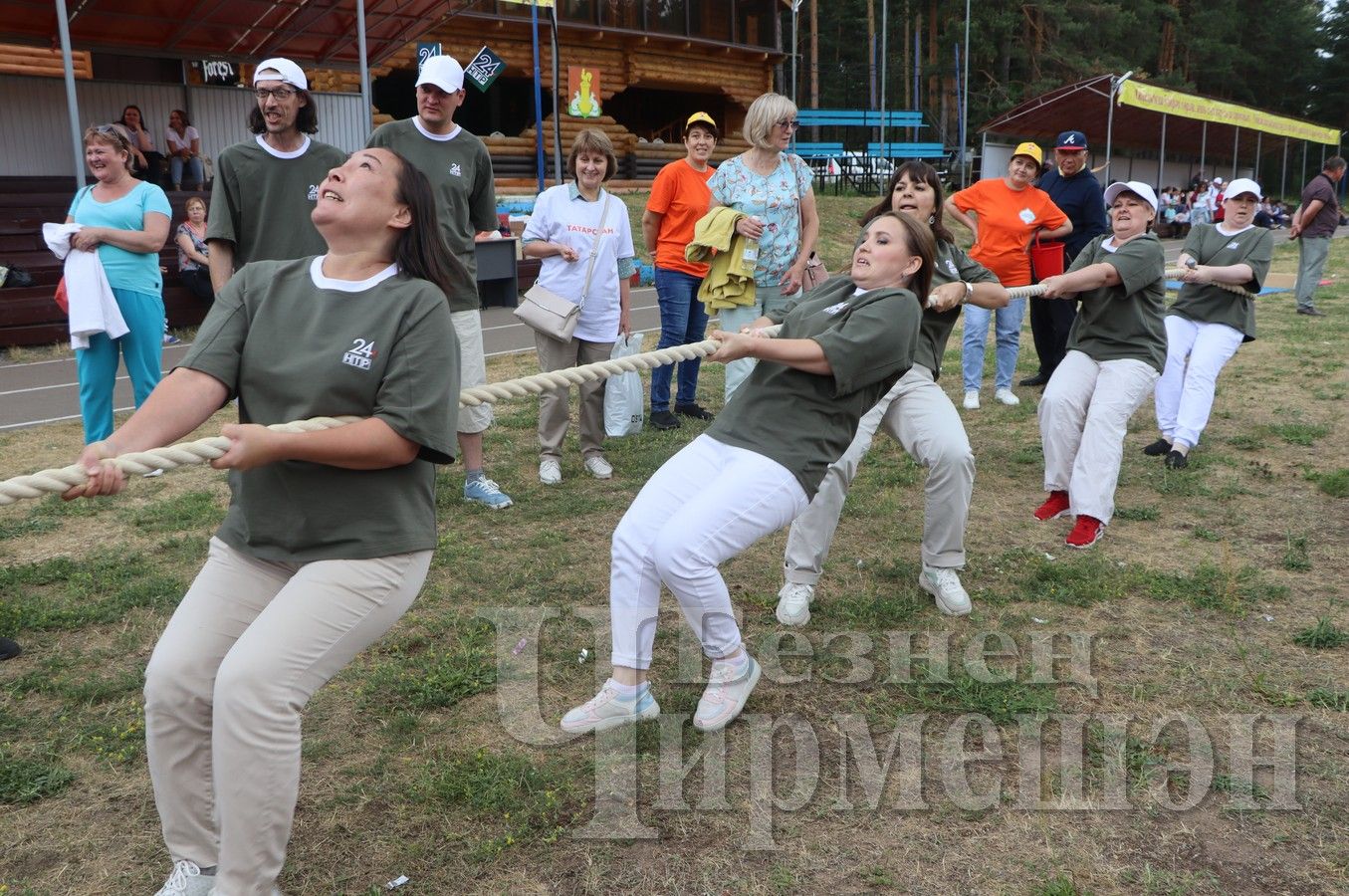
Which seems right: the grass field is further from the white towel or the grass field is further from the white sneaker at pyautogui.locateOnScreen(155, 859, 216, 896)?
the white towel

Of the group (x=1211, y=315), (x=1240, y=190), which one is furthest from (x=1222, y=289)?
(x=1240, y=190)

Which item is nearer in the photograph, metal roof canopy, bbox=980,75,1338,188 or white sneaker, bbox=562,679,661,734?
white sneaker, bbox=562,679,661,734

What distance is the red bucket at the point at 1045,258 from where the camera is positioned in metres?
8.66

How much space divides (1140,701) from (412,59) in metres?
23.5

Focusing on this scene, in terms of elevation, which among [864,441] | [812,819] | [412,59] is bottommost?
[812,819]

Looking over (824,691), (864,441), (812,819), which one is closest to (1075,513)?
(864,441)

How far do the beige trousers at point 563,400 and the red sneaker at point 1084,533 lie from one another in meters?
2.81

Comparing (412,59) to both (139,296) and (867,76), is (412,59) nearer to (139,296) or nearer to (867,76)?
(139,296)

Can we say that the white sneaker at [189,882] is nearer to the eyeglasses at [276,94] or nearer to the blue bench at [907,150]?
the eyeglasses at [276,94]

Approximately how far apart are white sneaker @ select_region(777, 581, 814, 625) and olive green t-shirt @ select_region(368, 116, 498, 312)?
6.88 feet

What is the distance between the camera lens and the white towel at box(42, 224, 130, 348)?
6.12 m

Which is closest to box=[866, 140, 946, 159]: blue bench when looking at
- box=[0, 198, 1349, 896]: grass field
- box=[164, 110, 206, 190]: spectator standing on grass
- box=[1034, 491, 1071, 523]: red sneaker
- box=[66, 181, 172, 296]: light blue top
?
box=[164, 110, 206, 190]: spectator standing on grass

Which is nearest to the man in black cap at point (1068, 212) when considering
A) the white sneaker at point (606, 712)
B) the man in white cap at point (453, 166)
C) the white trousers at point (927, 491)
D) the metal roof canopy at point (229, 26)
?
the white trousers at point (927, 491)

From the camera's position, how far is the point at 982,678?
3.97 m
